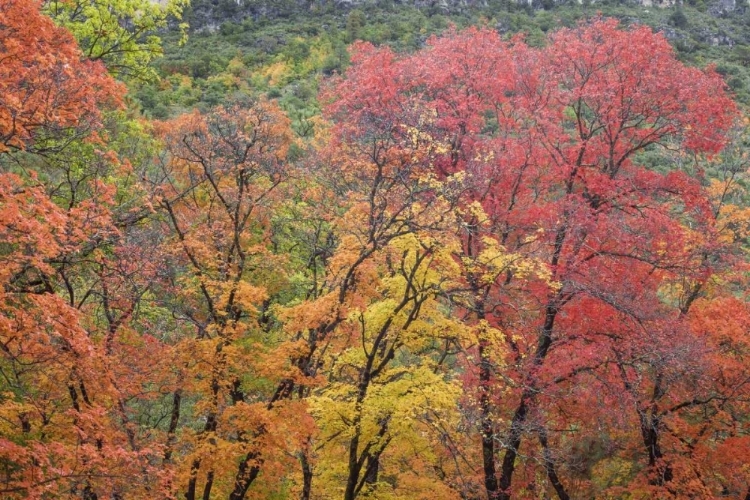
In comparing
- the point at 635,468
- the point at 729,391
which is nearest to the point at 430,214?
the point at 729,391

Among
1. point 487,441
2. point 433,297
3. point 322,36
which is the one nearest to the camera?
point 433,297

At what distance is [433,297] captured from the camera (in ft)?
48.5

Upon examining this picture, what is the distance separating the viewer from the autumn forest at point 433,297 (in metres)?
13.7

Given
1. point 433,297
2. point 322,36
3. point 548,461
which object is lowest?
point 548,461

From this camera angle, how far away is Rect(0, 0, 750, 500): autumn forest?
13.7 m

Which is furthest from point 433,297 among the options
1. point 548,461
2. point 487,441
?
point 548,461

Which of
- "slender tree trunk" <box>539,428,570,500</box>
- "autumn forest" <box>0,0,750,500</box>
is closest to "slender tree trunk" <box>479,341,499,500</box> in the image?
"autumn forest" <box>0,0,750,500</box>

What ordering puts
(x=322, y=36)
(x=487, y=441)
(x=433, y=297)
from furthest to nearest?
(x=322, y=36) → (x=487, y=441) → (x=433, y=297)

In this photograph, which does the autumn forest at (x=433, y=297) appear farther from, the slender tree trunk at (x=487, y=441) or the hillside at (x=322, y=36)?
the hillside at (x=322, y=36)

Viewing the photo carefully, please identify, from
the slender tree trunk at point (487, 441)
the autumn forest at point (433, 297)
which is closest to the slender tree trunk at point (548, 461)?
the autumn forest at point (433, 297)

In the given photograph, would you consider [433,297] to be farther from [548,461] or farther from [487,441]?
[548,461]

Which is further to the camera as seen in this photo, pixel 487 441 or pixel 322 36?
pixel 322 36

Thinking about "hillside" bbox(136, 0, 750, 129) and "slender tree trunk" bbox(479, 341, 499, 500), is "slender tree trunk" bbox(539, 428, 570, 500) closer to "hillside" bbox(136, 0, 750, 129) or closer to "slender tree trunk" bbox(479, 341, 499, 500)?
"slender tree trunk" bbox(479, 341, 499, 500)

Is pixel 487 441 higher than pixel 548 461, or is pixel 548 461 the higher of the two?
pixel 487 441
